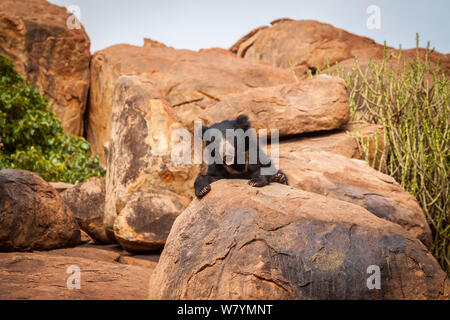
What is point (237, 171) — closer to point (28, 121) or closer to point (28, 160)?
point (28, 160)

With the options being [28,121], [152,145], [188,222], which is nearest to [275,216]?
[188,222]

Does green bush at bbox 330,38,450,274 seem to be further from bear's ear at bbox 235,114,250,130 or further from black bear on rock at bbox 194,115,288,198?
bear's ear at bbox 235,114,250,130

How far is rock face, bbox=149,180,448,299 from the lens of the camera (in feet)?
6.63

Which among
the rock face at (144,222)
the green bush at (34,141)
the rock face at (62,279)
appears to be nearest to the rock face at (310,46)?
the green bush at (34,141)

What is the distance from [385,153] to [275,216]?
381 cm

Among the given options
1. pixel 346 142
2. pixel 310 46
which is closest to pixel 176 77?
pixel 346 142

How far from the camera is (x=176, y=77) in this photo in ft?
27.0

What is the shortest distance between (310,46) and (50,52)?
870cm

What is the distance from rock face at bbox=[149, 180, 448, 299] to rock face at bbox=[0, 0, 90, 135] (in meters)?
9.89

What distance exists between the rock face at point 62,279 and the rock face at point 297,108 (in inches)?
131

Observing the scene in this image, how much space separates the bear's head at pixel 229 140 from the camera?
3.29 meters

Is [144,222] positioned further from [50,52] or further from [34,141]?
[50,52]

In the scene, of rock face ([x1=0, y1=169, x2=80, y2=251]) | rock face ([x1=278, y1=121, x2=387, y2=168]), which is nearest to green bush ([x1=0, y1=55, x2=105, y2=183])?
rock face ([x1=0, y1=169, x2=80, y2=251])
